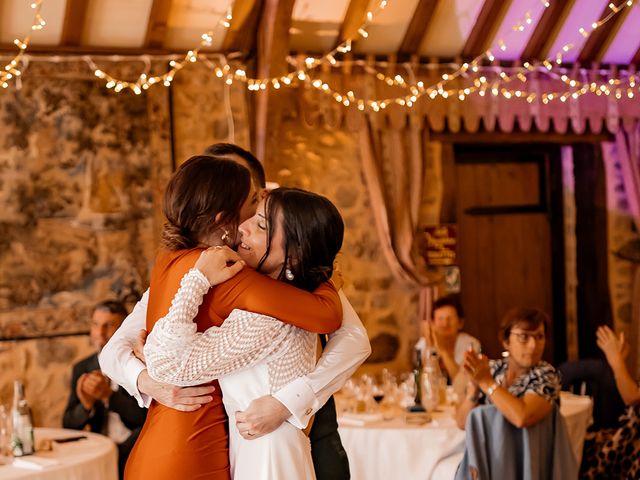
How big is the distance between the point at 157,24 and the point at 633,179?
3776mm

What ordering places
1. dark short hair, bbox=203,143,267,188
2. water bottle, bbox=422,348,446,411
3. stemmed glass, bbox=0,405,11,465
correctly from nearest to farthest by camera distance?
dark short hair, bbox=203,143,267,188 → stemmed glass, bbox=0,405,11,465 → water bottle, bbox=422,348,446,411

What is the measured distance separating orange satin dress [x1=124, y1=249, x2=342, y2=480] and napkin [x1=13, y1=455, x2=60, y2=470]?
1704 mm

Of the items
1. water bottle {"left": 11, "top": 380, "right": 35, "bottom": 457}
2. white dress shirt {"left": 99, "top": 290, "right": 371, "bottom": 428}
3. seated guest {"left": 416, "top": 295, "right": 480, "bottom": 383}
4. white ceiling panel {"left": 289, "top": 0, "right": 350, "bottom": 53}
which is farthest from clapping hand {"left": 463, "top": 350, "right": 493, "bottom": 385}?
white ceiling panel {"left": 289, "top": 0, "right": 350, "bottom": 53}

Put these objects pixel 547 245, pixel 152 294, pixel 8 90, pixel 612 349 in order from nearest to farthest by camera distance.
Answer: pixel 152 294 → pixel 612 349 → pixel 8 90 → pixel 547 245

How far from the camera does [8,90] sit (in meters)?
6.06

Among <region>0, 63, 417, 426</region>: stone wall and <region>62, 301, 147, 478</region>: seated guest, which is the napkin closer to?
<region>62, 301, 147, 478</region>: seated guest

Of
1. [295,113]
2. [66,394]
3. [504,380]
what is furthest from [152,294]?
[295,113]

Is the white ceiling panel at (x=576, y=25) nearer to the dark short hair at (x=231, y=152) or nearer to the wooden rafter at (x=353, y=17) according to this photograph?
the wooden rafter at (x=353, y=17)

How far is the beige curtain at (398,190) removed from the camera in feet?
22.5

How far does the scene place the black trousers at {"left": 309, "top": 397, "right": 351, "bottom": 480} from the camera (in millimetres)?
2656

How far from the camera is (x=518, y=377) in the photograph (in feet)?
14.4

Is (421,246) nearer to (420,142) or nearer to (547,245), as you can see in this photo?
(420,142)

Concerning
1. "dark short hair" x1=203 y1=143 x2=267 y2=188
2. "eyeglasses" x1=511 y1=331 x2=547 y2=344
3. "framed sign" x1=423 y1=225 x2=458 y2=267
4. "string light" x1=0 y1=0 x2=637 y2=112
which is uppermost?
"string light" x1=0 y1=0 x2=637 y2=112

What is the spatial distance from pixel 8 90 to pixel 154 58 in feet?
3.03
